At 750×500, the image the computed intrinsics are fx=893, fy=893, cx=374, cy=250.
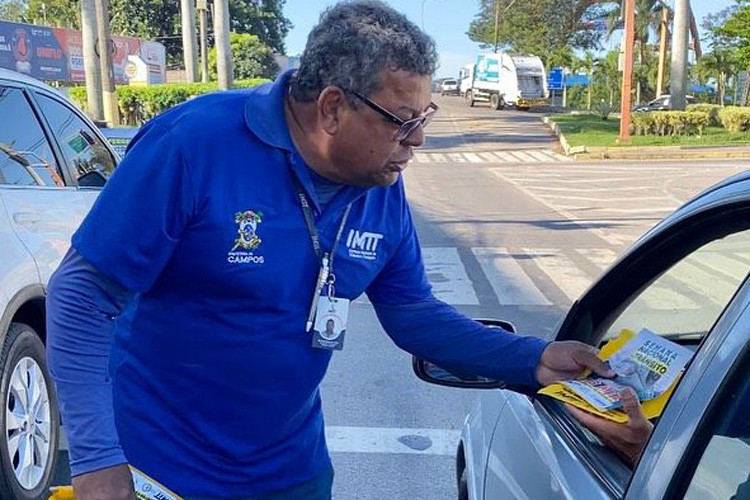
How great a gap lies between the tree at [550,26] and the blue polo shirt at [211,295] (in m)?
60.7

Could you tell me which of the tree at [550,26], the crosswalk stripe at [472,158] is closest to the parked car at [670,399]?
the crosswalk stripe at [472,158]

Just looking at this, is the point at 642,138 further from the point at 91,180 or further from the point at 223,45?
the point at 91,180

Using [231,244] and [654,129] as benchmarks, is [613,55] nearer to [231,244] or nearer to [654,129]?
[654,129]

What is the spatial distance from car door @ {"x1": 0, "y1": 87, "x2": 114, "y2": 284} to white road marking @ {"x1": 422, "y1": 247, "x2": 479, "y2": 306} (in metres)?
3.29

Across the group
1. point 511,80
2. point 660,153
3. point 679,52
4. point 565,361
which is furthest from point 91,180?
point 511,80

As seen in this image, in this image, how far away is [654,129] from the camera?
26375mm

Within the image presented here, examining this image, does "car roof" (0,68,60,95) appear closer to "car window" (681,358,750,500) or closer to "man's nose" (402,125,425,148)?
"man's nose" (402,125,425,148)

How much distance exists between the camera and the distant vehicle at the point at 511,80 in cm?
4812

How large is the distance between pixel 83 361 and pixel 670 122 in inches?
1044

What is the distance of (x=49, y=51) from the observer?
33.7 meters

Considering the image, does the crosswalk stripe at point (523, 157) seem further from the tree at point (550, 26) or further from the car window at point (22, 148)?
the tree at point (550, 26)

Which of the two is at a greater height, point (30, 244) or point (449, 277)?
point (30, 244)

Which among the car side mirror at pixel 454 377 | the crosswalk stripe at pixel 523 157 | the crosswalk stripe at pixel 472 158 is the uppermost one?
the car side mirror at pixel 454 377

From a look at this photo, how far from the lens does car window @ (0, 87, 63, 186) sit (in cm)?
416
